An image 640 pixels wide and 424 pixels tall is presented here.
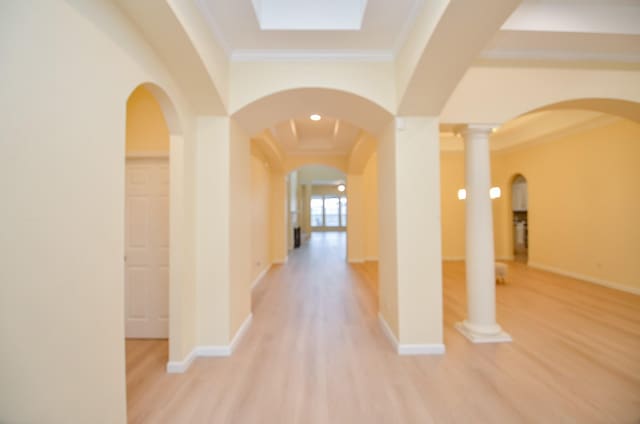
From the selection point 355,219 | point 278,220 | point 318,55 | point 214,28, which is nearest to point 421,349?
point 318,55

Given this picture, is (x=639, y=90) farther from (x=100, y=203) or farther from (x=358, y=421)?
(x=100, y=203)

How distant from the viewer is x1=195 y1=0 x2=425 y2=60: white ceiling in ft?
7.17

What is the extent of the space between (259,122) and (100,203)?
216cm

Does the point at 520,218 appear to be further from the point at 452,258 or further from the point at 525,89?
the point at 525,89

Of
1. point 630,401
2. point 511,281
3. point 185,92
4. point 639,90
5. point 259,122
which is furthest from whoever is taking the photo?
point 511,281

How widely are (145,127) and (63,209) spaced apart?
7.23 ft

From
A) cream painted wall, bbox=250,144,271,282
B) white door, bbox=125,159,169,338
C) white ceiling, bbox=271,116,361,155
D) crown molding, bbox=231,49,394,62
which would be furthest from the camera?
cream painted wall, bbox=250,144,271,282

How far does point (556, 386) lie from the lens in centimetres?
223

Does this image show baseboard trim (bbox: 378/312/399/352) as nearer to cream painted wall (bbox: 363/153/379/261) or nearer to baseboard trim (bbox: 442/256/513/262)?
cream painted wall (bbox: 363/153/379/261)

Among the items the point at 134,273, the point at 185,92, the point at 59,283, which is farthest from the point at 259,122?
the point at 59,283

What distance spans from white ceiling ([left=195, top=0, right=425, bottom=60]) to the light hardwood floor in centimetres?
301

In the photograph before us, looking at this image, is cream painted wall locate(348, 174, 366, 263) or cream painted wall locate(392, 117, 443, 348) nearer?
cream painted wall locate(392, 117, 443, 348)

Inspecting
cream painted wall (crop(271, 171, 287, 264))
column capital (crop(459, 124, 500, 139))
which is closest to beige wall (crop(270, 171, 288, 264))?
cream painted wall (crop(271, 171, 287, 264))

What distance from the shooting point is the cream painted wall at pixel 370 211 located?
8352 mm
